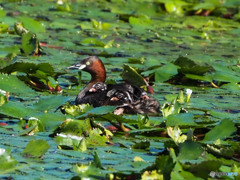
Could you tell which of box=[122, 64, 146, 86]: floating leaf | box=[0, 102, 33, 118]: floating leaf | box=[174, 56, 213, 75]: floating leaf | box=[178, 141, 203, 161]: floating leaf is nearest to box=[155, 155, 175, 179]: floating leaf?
box=[178, 141, 203, 161]: floating leaf

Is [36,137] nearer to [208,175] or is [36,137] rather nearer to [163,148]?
[163,148]

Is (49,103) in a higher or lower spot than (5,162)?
lower

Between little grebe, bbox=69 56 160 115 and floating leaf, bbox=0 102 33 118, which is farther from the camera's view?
little grebe, bbox=69 56 160 115

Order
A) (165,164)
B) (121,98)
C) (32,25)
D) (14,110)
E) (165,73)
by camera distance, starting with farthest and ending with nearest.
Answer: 1. (32,25)
2. (165,73)
3. (121,98)
4. (14,110)
5. (165,164)

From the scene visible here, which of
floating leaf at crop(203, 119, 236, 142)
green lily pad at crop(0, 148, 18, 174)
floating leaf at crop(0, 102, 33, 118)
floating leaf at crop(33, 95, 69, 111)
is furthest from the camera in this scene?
floating leaf at crop(33, 95, 69, 111)

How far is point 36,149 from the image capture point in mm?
4086

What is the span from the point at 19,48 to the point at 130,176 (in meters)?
4.69

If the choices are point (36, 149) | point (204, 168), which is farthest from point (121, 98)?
point (204, 168)

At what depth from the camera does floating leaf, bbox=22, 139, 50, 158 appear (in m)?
4.04

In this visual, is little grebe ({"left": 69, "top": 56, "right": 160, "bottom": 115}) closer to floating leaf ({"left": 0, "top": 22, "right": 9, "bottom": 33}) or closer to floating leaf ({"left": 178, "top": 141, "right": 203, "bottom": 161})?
floating leaf ({"left": 178, "top": 141, "right": 203, "bottom": 161})

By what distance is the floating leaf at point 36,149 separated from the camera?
13.3 ft

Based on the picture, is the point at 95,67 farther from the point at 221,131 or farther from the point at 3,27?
the point at 3,27

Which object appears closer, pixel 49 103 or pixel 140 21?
pixel 49 103

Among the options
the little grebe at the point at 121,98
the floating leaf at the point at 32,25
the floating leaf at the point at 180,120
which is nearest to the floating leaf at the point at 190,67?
the little grebe at the point at 121,98
